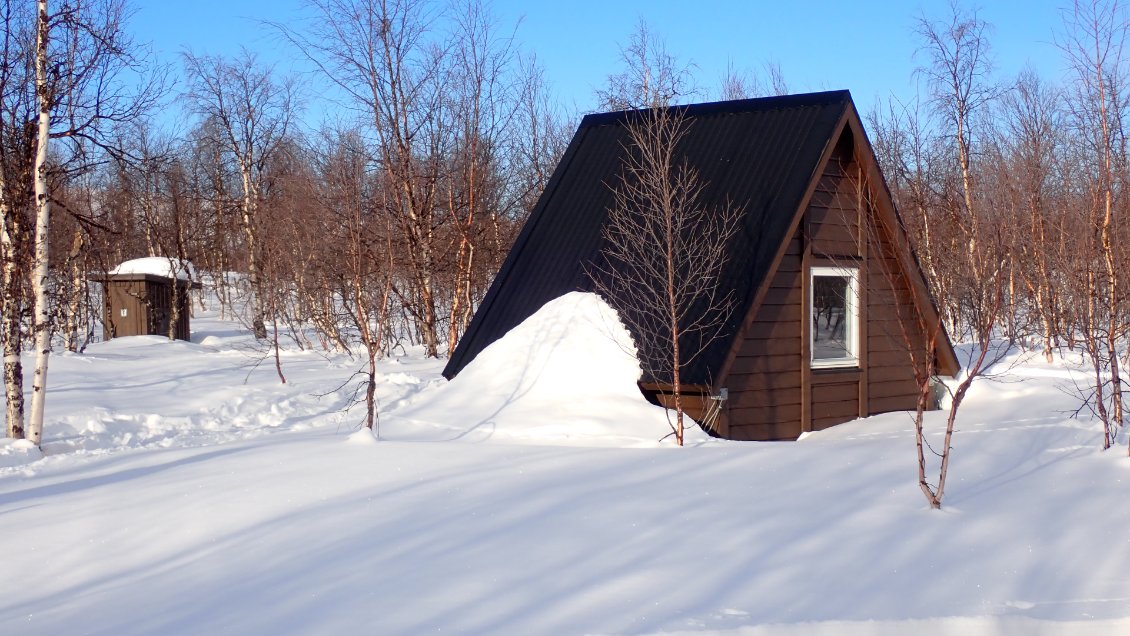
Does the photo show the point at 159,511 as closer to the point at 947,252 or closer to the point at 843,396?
the point at 843,396

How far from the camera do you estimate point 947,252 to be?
80.0ft

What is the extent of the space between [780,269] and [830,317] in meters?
1.20

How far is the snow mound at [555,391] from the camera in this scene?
941 centimetres

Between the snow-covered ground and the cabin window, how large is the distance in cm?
156

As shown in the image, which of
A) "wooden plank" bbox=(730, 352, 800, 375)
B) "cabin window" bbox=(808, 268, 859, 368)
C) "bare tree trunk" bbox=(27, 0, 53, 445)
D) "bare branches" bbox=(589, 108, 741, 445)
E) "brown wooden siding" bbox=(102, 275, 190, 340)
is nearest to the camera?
"bare branches" bbox=(589, 108, 741, 445)

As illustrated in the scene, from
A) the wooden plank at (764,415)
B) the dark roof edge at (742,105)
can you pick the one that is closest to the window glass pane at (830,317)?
the wooden plank at (764,415)

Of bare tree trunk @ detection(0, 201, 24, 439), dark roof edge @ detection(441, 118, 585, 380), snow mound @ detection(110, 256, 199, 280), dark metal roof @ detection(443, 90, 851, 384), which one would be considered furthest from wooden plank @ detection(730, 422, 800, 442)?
snow mound @ detection(110, 256, 199, 280)

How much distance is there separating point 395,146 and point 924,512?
1629cm

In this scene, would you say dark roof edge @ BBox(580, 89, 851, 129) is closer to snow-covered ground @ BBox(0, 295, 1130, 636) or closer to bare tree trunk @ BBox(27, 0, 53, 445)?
snow-covered ground @ BBox(0, 295, 1130, 636)

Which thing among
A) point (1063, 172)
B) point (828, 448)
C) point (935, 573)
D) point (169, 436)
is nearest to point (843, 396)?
point (828, 448)

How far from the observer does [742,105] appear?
1210 cm

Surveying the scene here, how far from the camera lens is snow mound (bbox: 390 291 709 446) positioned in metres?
9.41

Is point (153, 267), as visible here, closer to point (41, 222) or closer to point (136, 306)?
point (136, 306)

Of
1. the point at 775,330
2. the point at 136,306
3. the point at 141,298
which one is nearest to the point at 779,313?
the point at 775,330
